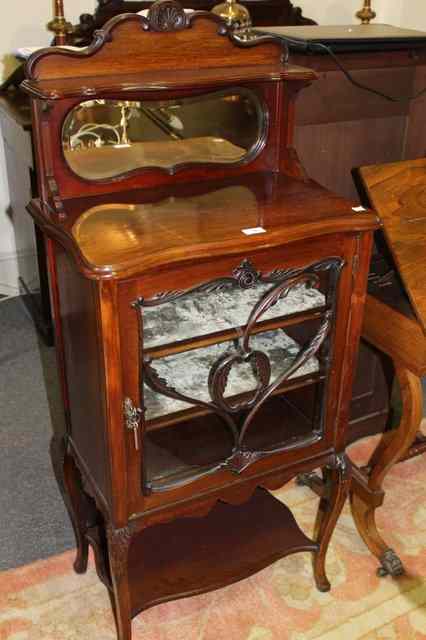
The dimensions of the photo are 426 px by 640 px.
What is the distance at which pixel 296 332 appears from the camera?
1.39 m

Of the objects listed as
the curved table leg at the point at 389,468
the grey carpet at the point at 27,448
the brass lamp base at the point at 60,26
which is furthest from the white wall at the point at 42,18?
the curved table leg at the point at 389,468

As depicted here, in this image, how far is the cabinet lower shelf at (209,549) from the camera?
1570 millimetres

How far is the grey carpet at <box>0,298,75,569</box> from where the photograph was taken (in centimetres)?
189

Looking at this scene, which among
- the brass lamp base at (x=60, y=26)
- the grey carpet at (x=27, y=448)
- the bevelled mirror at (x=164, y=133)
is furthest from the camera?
the brass lamp base at (x=60, y=26)

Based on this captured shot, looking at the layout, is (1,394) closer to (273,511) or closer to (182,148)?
(273,511)

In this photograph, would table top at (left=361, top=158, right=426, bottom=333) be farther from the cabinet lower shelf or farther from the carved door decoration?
the cabinet lower shelf

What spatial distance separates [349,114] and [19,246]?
1780 millimetres

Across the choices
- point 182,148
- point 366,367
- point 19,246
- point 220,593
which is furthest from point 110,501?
point 19,246

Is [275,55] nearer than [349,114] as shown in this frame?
Yes

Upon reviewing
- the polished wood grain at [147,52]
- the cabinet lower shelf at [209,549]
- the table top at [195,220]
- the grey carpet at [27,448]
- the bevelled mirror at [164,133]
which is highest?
the polished wood grain at [147,52]

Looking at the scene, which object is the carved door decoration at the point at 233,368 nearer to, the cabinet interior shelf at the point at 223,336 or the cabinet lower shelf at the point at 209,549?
the cabinet interior shelf at the point at 223,336

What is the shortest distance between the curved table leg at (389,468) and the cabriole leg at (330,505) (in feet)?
0.43

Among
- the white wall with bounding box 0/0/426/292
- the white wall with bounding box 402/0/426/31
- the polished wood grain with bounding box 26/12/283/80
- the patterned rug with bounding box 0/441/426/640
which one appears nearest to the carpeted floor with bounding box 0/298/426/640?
the patterned rug with bounding box 0/441/426/640

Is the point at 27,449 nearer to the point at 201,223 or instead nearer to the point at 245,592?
the point at 245,592
